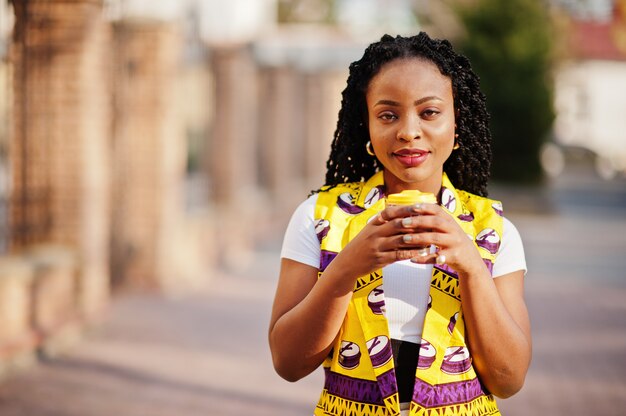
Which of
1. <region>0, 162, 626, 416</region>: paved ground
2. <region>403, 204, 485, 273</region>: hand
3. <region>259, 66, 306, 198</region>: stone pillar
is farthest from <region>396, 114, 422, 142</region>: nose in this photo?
<region>259, 66, 306, 198</region>: stone pillar

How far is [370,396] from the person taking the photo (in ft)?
7.47

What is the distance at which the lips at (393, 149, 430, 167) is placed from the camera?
91.2 inches

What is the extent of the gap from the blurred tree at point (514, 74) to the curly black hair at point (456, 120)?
77.9 ft

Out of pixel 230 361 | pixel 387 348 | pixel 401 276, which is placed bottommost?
pixel 230 361

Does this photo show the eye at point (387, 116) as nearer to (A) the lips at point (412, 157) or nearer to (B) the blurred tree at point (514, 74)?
(A) the lips at point (412, 157)

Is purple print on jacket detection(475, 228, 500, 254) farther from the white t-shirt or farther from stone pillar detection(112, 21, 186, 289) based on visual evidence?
stone pillar detection(112, 21, 186, 289)

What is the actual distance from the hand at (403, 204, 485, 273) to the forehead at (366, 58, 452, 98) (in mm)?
358

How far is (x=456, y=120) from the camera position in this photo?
2.52m

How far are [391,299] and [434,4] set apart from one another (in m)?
29.6

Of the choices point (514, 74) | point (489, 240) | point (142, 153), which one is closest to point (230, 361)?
point (142, 153)

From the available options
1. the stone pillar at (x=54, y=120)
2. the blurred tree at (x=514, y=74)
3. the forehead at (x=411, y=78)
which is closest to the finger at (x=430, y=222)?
the forehead at (x=411, y=78)

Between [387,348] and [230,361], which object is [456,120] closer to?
[387,348]

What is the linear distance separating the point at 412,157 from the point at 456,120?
256mm

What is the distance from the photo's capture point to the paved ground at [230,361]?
6.90 meters
